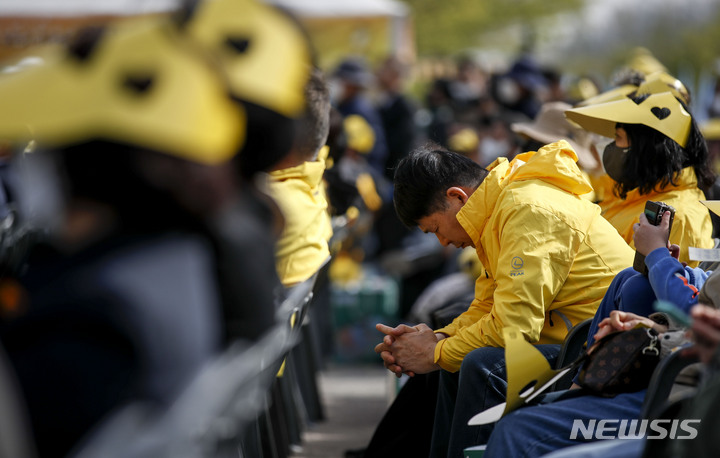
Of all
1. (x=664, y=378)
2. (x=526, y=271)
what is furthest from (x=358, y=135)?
(x=664, y=378)

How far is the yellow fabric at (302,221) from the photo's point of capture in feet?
11.3

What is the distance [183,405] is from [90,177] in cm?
44

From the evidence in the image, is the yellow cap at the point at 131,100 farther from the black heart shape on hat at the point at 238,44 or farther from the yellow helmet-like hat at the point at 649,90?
the yellow helmet-like hat at the point at 649,90

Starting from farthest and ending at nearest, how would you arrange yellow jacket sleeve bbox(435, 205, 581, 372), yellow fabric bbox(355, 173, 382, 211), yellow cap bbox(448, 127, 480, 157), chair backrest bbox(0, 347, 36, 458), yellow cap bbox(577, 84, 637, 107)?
1. yellow cap bbox(448, 127, 480, 157)
2. yellow fabric bbox(355, 173, 382, 211)
3. yellow cap bbox(577, 84, 637, 107)
4. yellow jacket sleeve bbox(435, 205, 581, 372)
5. chair backrest bbox(0, 347, 36, 458)

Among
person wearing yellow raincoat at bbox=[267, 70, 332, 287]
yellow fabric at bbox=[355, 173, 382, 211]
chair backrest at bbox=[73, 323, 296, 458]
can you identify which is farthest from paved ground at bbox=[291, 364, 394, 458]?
chair backrest at bbox=[73, 323, 296, 458]

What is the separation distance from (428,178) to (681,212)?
1015mm

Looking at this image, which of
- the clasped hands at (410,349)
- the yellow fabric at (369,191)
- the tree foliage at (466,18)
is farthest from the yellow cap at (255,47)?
the tree foliage at (466,18)

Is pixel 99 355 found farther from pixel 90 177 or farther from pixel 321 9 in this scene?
pixel 321 9

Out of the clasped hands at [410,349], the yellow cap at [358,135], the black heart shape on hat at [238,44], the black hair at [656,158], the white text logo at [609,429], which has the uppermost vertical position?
the black heart shape on hat at [238,44]

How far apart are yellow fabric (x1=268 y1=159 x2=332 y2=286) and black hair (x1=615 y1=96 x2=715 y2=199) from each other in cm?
125

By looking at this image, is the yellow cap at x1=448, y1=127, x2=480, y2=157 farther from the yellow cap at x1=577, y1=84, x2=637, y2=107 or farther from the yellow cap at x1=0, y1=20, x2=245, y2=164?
the yellow cap at x1=0, y1=20, x2=245, y2=164

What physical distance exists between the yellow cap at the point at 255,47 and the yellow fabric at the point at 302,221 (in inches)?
58.4

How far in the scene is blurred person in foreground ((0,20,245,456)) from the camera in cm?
163

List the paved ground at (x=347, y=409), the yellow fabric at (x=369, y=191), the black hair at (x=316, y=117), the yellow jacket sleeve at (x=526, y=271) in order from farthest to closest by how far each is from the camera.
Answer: the yellow fabric at (x=369, y=191) < the paved ground at (x=347, y=409) < the black hair at (x=316, y=117) < the yellow jacket sleeve at (x=526, y=271)
